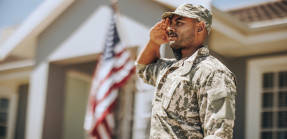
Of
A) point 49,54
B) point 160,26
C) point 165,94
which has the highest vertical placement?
point 49,54

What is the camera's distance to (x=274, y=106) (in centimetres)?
710

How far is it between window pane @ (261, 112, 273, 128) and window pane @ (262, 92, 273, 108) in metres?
0.13

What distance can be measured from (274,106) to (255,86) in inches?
17.1

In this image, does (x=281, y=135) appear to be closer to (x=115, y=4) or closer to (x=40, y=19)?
(x=115, y=4)

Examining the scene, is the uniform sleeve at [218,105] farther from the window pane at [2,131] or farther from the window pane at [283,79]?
the window pane at [2,131]

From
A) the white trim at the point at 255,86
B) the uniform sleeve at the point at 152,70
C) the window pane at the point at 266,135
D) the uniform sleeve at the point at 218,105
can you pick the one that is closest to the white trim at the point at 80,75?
the white trim at the point at 255,86

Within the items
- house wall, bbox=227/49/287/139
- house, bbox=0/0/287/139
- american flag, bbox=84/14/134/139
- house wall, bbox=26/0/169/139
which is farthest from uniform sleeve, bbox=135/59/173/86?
house wall, bbox=227/49/287/139

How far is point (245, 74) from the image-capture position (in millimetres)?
7363

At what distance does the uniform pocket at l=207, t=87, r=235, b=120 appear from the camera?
2227 millimetres

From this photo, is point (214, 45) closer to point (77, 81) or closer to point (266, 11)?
point (266, 11)

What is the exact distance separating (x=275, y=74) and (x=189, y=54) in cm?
489

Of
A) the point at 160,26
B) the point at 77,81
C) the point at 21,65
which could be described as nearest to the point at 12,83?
the point at 21,65

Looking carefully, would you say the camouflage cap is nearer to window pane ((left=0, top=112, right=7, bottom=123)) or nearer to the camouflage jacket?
the camouflage jacket

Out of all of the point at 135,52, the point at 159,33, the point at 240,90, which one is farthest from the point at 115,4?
the point at 159,33
